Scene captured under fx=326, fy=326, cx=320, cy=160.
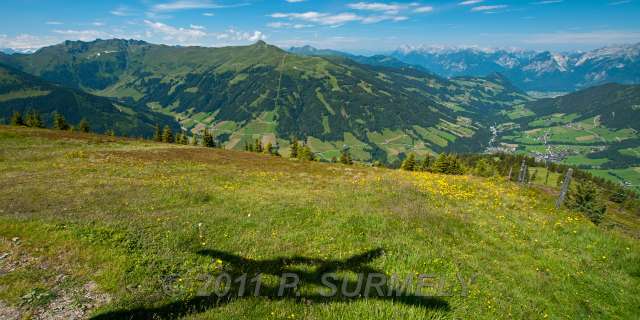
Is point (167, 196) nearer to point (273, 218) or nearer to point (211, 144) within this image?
point (273, 218)

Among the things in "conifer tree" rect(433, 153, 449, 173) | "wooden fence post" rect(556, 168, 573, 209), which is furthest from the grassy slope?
"conifer tree" rect(433, 153, 449, 173)

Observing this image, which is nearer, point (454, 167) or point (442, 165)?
point (454, 167)

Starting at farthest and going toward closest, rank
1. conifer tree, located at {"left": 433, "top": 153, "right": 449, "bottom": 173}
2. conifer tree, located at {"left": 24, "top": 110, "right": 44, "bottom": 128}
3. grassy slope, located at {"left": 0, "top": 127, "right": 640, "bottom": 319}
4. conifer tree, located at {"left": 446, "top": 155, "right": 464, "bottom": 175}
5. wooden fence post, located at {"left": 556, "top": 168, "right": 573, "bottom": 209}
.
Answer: conifer tree, located at {"left": 24, "top": 110, "right": 44, "bottom": 128}, conifer tree, located at {"left": 433, "top": 153, "right": 449, "bottom": 173}, conifer tree, located at {"left": 446, "top": 155, "right": 464, "bottom": 175}, wooden fence post, located at {"left": 556, "top": 168, "right": 573, "bottom": 209}, grassy slope, located at {"left": 0, "top": 127, "right": 640, "bottom": 319}

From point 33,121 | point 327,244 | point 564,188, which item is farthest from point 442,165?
point 33,121

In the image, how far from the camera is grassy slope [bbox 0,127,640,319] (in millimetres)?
8617

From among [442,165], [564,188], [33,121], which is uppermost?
[564,188]

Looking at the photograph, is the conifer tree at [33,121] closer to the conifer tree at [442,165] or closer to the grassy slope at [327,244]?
the grassy slope at [327,244]

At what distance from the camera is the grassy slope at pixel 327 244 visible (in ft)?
28.3

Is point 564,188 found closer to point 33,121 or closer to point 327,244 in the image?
point 327,244

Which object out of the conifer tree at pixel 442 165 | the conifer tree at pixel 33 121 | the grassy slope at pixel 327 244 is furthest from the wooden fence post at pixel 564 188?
the conifer tree at pixel 33 121

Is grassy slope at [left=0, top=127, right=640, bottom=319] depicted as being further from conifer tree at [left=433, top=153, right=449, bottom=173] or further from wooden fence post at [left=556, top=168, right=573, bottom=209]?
conifer tree at [left=433, top=153, right=449, bottom=173]

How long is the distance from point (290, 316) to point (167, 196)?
16017mm

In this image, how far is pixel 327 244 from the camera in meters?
12.3

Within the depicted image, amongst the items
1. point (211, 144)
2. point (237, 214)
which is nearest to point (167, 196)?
point (237, 214)
